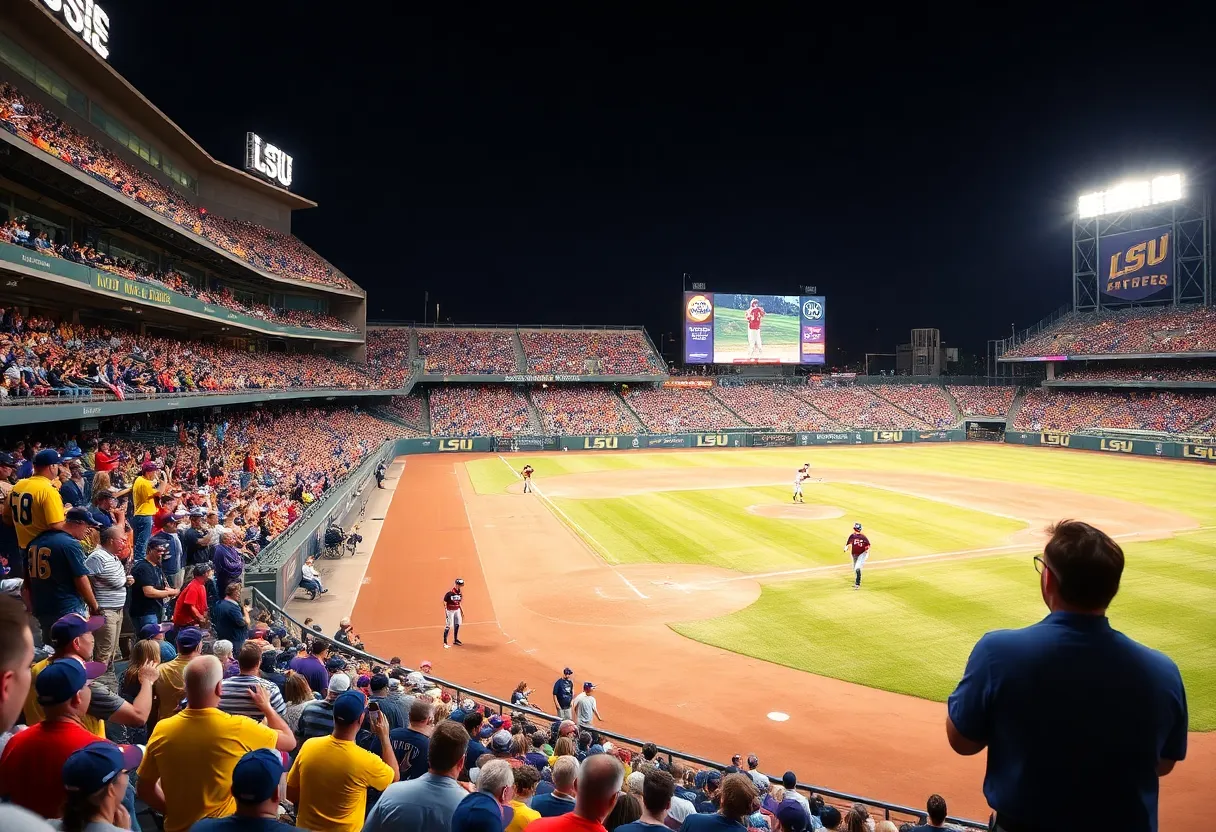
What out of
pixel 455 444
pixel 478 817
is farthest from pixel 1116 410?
pixel 478 817

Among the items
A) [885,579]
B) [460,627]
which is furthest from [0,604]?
[885,579]

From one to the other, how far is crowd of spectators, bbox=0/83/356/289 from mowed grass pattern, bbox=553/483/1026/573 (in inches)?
862

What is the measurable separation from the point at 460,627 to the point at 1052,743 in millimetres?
16936

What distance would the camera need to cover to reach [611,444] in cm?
6100

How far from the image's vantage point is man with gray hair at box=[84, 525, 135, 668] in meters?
7.45

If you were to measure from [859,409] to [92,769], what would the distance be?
74754mm

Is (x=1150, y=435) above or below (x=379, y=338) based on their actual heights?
below

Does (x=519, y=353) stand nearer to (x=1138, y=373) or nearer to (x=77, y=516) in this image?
(x=1138, y=373)

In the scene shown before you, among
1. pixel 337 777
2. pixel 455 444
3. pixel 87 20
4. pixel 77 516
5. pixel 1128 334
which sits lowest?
pixel 455 444

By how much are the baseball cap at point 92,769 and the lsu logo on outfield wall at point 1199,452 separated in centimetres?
6566

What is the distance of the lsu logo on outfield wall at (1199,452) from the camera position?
5072 centimetres

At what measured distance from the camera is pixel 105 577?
7508mm

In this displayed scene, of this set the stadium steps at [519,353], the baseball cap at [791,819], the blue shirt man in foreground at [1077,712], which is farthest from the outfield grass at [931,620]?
the stadium steps at [519,353]

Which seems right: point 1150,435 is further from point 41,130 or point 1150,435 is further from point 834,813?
point 41,130
